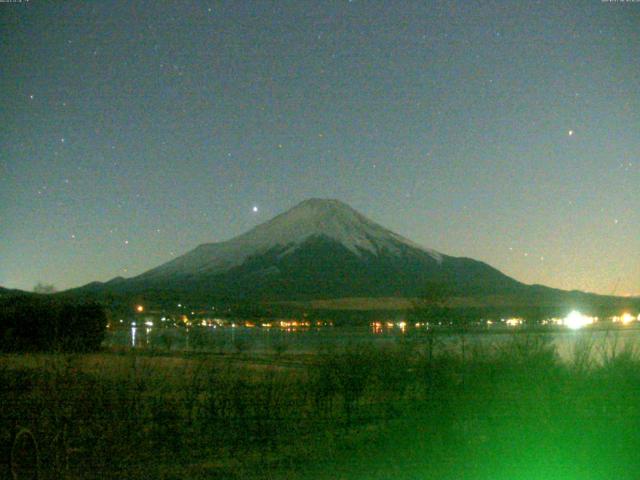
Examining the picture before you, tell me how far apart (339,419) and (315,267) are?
109755 mm

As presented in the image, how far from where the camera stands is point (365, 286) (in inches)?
4252

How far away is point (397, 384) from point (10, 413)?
21.4ft

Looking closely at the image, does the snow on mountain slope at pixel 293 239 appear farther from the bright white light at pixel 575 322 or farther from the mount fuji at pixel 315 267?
the bright white light at pixel 575 322

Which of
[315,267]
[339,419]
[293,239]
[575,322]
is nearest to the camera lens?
[339,419]

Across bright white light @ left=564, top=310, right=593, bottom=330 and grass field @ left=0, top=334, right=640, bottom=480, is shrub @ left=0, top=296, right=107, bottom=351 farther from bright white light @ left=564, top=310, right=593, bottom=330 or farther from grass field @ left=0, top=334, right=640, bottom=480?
bright white light @ left=564, top=310, right=593, bottom=330

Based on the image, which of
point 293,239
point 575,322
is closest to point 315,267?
point 293,239

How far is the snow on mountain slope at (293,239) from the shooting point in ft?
452

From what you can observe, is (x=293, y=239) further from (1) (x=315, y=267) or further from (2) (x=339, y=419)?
(2) (x=339, y=419)

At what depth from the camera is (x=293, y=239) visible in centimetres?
14888

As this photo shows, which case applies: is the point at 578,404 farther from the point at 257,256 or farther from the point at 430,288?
the point at 257,256

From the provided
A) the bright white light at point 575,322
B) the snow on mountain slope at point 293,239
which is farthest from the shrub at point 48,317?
the snow on mountain slope at point 293,239

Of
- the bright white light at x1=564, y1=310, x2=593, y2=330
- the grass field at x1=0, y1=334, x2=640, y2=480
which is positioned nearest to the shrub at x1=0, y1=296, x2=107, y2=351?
the grass field at x1=0, y1=334, x2=640, y2=480

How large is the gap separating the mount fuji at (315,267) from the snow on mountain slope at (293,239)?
0.17 metres

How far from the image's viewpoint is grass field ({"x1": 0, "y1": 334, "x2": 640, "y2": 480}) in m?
9.84
